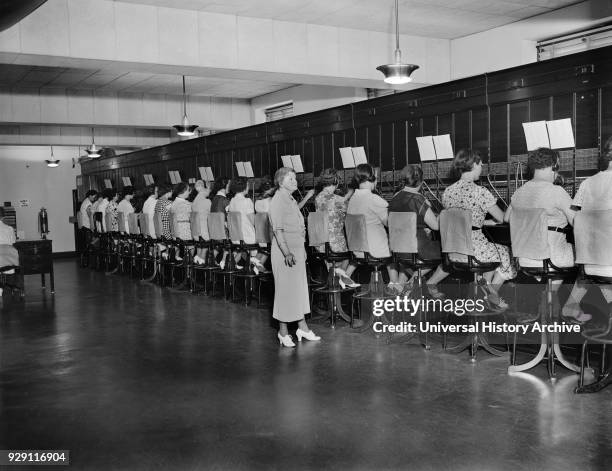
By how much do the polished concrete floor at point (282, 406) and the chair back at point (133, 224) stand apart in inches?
165

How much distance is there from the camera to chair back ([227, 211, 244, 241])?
7.21 m

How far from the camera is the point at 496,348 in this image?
16.2 ft

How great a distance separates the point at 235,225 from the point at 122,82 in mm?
4990

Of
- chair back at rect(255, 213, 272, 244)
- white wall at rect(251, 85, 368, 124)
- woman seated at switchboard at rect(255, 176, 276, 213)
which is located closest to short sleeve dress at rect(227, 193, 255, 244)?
woman seated at switchboard at rect(255, 176, 276, 213)

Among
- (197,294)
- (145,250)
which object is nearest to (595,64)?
(197,294)

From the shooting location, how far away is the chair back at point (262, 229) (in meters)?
6.74

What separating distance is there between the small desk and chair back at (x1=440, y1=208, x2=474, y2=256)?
6225 mm

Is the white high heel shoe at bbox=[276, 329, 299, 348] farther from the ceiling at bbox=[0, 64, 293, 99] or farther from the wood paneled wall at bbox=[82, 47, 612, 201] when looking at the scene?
the ceiling at bbox=[0, 64, 293, 99]

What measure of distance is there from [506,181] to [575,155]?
2.95 ft

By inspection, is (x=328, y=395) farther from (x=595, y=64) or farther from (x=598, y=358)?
(x=595, y=64)

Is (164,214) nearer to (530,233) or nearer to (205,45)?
(205,45)

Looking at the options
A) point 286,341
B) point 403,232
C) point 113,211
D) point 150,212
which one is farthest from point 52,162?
point 403,232

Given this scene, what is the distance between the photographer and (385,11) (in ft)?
24.2

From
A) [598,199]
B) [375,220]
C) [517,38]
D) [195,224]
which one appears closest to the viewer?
[598,199]
